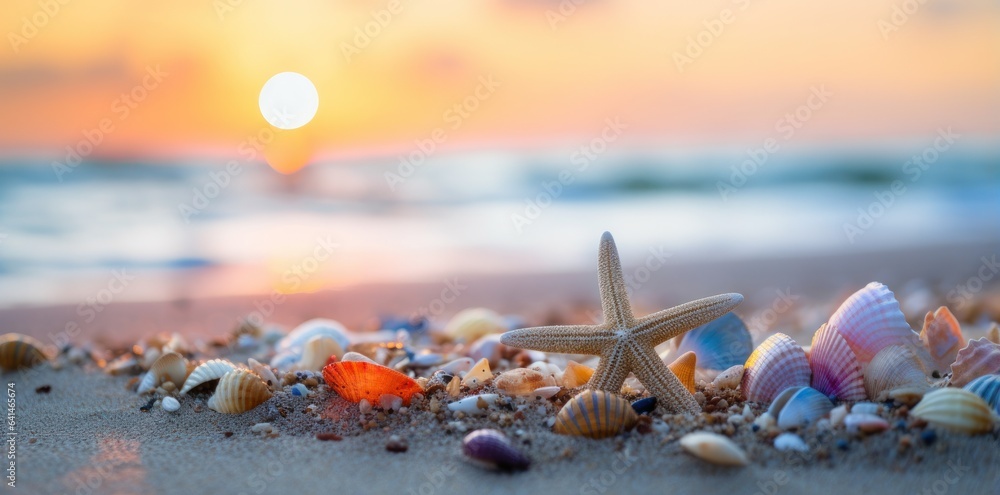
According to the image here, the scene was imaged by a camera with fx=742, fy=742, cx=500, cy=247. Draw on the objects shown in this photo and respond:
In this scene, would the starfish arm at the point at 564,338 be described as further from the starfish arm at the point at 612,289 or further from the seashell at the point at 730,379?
the seashell at the point at 730,379

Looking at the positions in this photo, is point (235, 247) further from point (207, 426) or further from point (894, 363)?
point (894, 363)

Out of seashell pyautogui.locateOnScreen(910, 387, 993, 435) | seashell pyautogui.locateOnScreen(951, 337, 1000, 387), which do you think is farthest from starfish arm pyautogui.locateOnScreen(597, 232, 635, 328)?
seashell pyautogui.locateOnScreen(951, 337, 1000, 387)

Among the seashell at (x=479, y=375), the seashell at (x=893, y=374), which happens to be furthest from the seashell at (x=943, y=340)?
the seashell at (x=479, y=375)

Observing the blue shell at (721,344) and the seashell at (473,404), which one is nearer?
the seashell at (473,404)

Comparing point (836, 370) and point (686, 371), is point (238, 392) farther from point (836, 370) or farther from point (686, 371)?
point (836, 370)

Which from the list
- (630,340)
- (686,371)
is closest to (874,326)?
(686,371)

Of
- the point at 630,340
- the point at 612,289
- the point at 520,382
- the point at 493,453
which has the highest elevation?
the point at 612,289

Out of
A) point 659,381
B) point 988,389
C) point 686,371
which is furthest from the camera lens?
point 686,371

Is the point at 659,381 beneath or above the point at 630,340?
beneath
